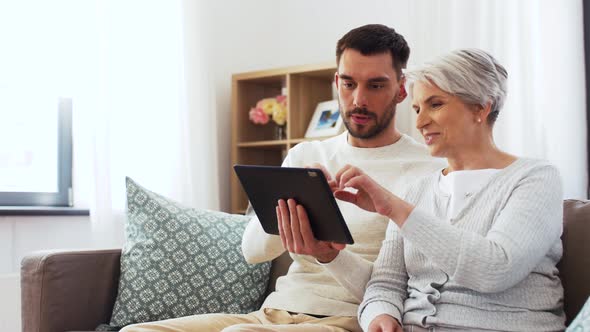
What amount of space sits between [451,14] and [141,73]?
1392mm

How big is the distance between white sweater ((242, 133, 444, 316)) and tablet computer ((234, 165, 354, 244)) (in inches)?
9.6

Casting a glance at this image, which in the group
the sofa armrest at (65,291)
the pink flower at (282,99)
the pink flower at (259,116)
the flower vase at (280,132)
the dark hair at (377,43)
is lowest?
the sofa armrest at (65,291)

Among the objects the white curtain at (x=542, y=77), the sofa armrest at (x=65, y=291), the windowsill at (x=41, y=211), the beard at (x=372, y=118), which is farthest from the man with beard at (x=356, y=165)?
the windowsill at (x=41, y=211)

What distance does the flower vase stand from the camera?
375cm

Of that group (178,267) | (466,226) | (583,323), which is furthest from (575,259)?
(178,267)

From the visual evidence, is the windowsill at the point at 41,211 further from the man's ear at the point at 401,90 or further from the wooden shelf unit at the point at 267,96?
the man's ear at the point at 401,90

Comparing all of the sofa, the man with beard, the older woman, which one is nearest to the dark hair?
the man with beard

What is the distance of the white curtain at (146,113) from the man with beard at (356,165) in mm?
1289

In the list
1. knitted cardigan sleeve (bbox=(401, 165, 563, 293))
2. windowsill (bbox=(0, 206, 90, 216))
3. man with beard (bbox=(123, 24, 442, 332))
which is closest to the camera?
knitted cardigan sleeve (bbox=(401, 165, 563, 293))

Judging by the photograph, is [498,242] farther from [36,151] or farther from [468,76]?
[36,151]

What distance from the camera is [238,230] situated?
7.54ft

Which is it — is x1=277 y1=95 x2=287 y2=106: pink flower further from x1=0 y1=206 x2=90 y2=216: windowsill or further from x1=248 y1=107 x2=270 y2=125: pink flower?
x1=0 y1=206 x2=90 y2=216: windowsill

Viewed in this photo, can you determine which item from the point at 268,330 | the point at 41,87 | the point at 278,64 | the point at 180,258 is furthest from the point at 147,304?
the point at 278,64

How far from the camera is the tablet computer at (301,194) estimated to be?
1.46 metres
